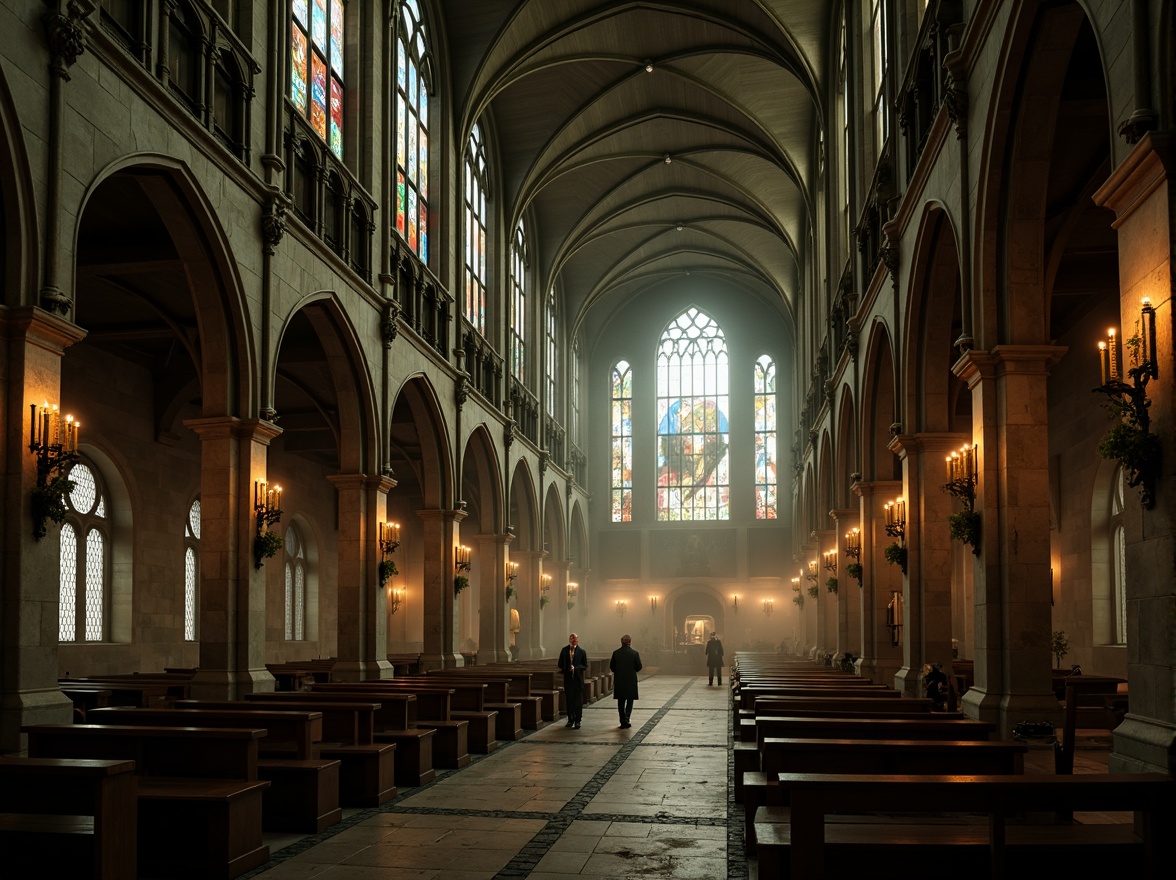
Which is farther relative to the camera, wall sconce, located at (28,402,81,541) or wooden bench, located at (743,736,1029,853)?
wall sconce, located at (28,402,81,541)

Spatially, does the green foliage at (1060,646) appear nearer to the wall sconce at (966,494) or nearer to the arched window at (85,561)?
the wall sconce at (966,494)

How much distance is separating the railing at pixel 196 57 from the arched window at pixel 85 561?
8370mm

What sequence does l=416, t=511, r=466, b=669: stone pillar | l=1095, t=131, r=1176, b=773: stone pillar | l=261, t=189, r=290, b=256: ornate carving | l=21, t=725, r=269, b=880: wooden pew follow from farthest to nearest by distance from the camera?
1. l=416, t=511, r=466, b=669: stone pillar
2. l=261, t=189, r=290, b=256: ornate carving
3. l=21, t=725, r=269, b=880: wooden pew
4. l=1095, t=131, r=1176, b=773: stone pillar

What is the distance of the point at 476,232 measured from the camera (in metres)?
28.2

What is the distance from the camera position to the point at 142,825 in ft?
25.7

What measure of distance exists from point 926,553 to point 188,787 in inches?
391

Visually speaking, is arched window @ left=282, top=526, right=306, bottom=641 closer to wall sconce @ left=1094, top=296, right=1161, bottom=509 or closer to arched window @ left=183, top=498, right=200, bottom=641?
arched window @ left=183, top=498, right=200, bottom=641

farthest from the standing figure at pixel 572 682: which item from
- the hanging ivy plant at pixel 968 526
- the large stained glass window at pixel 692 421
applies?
the large stained glass window at pixel 692 421

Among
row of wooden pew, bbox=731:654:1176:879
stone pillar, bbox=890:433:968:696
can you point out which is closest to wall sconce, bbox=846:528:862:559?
stone pillar, bbox=890:433:968:696

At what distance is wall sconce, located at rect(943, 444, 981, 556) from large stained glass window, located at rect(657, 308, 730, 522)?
34.2m

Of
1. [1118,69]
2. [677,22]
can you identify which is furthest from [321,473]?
[1118,69]

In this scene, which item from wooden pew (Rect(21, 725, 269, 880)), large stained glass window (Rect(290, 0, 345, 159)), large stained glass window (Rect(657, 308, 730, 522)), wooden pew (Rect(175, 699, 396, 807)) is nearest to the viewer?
wooden pew (Rect(21, 725, 269, 880))

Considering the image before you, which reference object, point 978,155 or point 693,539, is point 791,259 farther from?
point 978,155

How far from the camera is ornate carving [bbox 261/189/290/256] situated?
14.6 m
